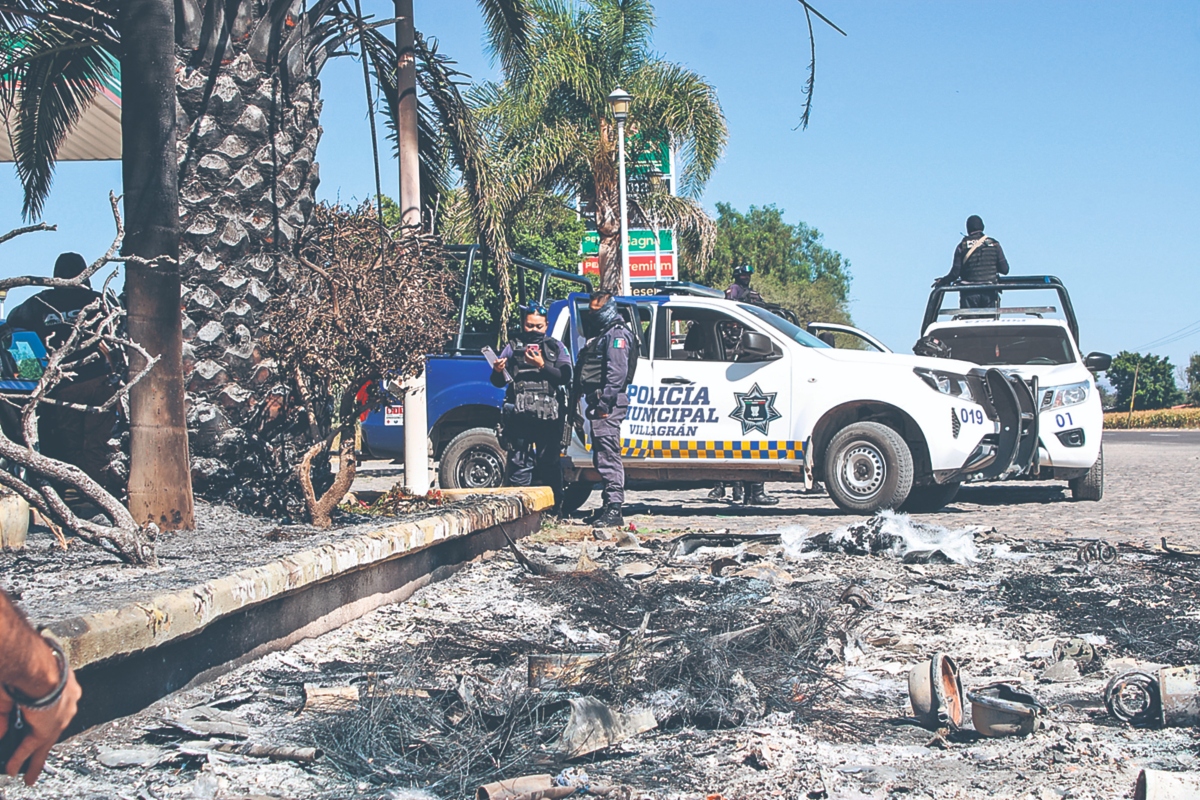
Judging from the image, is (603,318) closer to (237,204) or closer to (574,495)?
(574,495)

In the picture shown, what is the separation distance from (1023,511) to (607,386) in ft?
13.5

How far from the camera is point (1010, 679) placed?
4.17 m

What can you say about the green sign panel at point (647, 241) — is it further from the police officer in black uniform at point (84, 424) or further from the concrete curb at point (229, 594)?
the police officer in black uniform at point (84, 424)

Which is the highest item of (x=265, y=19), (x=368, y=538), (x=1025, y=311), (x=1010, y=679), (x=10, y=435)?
(x=265, y=19)

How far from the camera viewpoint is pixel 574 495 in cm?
1042

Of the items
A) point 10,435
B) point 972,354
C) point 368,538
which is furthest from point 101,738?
point 972,354

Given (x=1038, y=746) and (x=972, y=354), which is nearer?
(x=1038, y=746)

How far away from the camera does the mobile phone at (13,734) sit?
1.62 meters

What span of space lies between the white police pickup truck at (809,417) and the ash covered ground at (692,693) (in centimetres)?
359

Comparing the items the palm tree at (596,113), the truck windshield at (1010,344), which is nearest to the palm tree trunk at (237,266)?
the truck windshield at (1010,344)

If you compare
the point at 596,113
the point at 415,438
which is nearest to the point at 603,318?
the point at 415,438

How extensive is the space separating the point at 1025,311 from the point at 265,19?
875cm

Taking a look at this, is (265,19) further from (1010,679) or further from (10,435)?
(1010,679)

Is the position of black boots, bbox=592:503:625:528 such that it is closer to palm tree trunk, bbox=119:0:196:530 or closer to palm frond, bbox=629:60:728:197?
palm tree trunk, bbox=119:0:196:530
